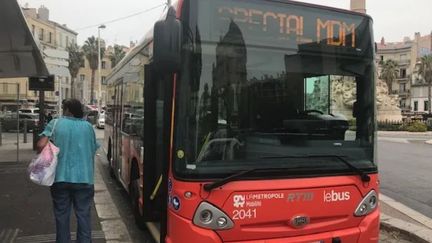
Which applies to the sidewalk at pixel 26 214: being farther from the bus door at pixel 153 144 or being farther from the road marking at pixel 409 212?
the road marking at pixel 409 212

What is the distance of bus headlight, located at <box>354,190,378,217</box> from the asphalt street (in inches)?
173

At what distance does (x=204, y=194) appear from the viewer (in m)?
4.43

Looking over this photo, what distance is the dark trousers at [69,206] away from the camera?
5.54 meters

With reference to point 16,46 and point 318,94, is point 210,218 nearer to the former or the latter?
point 318,94

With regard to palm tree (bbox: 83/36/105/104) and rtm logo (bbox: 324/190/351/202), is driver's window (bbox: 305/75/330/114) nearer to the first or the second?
rtm logo (bbox: 324/190/351/202)

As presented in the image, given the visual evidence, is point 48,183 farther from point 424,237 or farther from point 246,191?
point 424,237

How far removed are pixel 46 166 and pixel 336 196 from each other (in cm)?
287

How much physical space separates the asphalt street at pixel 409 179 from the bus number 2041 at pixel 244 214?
18.2 feet

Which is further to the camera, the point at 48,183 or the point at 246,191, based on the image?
the point at 48,183

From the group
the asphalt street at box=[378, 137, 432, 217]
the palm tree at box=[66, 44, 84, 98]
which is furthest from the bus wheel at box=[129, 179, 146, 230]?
the palm tree at box=[66, 44, 84, 98]

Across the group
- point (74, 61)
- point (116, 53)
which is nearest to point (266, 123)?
point (74, 61)

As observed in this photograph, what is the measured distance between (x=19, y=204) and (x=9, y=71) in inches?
362

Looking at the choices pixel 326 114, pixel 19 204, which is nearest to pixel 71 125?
pixel 326 114

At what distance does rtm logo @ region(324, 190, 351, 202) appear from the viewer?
4.84 m
